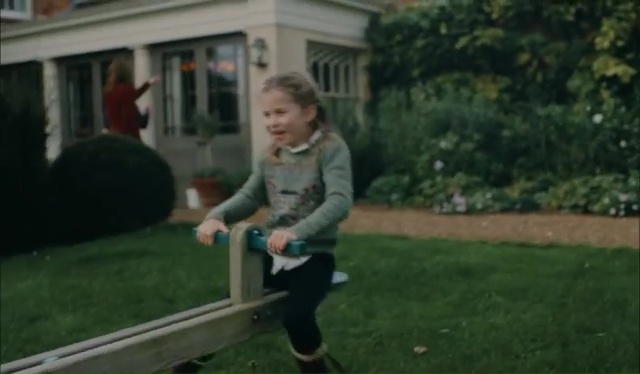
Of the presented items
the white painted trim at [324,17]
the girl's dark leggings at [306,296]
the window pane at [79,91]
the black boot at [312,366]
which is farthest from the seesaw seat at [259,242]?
the window pane at [79,91]

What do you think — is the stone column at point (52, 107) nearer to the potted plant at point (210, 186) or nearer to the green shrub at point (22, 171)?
the green shrub at point (22, 171)

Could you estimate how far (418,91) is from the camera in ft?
34.0

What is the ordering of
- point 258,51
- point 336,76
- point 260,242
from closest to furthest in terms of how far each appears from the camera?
point 260,242 < point 258,51 < point 336,76

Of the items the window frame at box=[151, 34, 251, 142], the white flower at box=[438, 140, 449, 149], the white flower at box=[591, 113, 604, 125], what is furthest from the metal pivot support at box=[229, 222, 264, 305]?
the window frame at box=[151, 34, 251, 142]

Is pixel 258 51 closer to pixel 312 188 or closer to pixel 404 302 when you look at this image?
pixel 404 302

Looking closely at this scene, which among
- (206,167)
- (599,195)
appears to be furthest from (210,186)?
(599,195)

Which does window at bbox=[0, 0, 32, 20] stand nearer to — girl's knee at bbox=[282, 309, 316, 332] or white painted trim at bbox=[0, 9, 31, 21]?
white painted trim at bbox=[0, 9, 31, 21]

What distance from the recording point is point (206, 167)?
966 centimetres

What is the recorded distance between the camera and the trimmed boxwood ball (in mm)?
7020

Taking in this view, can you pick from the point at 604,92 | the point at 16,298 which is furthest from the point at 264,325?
the point at 604,92

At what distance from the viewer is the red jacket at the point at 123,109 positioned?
7070 millimetres

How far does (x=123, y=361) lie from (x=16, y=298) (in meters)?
3.11

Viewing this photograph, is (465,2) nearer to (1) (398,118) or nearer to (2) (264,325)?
(1) (398,118)

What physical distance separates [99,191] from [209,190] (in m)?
2.24
